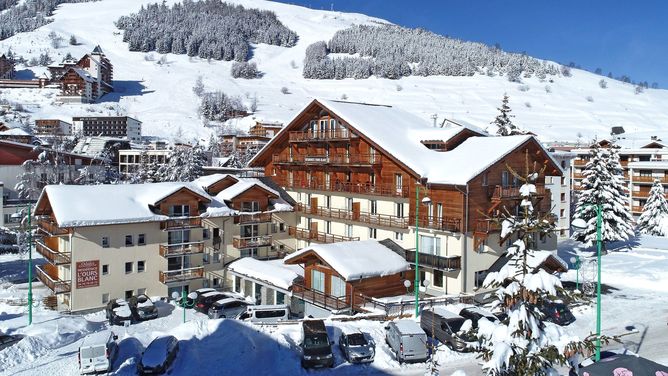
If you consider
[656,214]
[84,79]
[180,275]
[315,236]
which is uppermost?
[84,79]

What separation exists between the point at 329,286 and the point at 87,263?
661 inches

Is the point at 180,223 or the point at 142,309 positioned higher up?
the point at 180,223

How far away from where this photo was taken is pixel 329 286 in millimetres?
35438

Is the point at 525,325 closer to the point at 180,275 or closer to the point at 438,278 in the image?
the point at 438,278

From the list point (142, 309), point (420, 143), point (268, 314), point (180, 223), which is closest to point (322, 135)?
point (420, 143)

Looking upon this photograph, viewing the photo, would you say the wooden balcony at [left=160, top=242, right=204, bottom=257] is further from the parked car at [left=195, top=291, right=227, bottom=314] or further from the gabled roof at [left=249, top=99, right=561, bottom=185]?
the gabled roof at [left=249, top=99, right=561, bottom=185]

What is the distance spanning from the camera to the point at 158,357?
79.6ft

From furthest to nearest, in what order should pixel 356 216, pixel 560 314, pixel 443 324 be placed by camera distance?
1. pixel 356 216
2. pixel 560 314
3. pixel 443 324

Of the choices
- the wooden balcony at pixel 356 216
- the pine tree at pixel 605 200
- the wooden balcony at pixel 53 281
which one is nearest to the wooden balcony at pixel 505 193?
the wooden balcony at pixel 356 216

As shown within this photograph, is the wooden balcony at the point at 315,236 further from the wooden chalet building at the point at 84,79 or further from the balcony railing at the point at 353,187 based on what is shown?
the wooden chalet building at the point at 84,79

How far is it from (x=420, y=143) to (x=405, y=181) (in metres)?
4.84

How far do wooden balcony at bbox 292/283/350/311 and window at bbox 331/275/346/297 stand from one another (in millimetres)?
517

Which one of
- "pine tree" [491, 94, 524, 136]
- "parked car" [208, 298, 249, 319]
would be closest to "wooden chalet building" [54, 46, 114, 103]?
"pine tree" [491, 94, 524, 136]

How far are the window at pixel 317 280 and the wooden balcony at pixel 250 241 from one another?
961 cm
